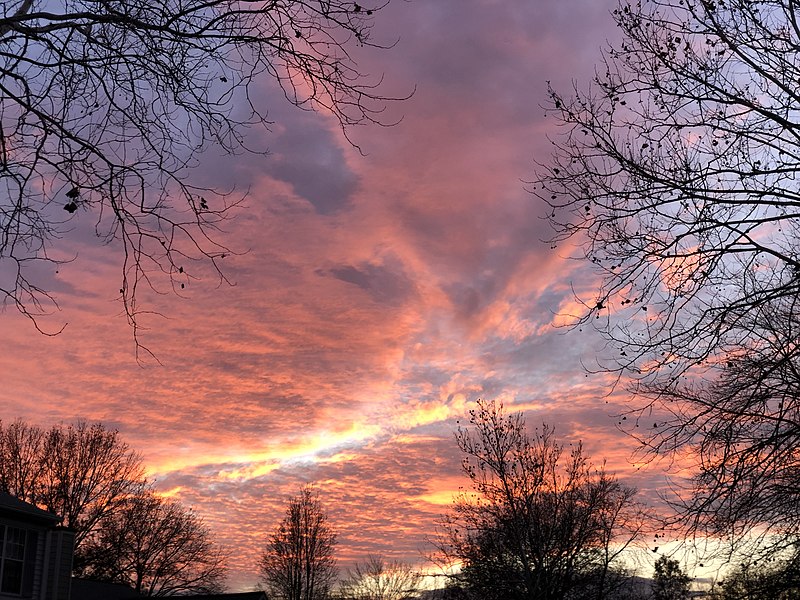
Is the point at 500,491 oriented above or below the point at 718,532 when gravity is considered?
above

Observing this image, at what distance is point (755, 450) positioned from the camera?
8867 mm

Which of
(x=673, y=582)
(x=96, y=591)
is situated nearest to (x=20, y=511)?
(x=96, y=591)

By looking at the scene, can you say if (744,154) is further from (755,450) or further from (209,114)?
(209,114)

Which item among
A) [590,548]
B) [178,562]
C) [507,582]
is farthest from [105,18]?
[178,562]

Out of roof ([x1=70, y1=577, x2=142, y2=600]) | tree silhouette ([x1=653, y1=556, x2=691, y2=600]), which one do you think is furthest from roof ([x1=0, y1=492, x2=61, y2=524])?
tree silhouette ([x1=653, y1=556, x2=691, y2=600])

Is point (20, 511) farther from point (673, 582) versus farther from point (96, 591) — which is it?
point (673, 582)

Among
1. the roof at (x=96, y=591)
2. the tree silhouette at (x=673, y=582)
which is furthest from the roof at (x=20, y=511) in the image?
the tree silhouette at (x=673, y=582)

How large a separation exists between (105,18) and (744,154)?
7.20m

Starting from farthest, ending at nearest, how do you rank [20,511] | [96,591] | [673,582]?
[673,582]
[96,591]
[20,511]

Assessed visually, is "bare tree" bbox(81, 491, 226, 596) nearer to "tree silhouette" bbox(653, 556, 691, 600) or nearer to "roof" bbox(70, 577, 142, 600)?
"roof" bbox(70, 577, 142, 600)

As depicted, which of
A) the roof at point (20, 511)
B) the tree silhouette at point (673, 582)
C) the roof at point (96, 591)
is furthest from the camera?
the roof at point (96, 591)

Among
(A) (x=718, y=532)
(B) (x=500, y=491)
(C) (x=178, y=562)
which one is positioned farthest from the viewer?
(C) (x=178, y=562)

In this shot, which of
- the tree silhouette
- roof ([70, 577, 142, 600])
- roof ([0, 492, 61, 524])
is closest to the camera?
the tree silhouette

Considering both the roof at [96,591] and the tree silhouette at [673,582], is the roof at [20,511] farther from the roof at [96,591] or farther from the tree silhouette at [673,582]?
the tree silhouette at [673,582]
